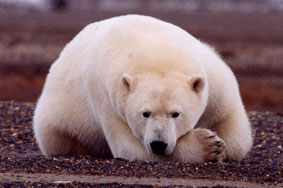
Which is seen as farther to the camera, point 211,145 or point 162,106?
point 211,145

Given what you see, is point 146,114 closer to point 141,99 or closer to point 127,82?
point 141,99

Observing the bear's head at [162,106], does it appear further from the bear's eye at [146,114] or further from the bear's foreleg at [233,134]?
the bear's foreleg at [233,134]

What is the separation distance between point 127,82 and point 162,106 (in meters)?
0.35

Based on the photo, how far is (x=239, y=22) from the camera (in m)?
29.0

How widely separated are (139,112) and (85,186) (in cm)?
83

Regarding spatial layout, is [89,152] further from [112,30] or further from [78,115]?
[112,30]

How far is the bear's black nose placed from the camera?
201 inches

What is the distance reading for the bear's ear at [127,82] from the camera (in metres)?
5.23

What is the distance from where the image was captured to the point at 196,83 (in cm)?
527

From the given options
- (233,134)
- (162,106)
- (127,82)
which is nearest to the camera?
(162,106)

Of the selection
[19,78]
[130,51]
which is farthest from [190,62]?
[19,78]

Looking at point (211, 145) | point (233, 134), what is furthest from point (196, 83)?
point (233, 134)

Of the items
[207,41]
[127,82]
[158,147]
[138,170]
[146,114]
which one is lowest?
[138,170]

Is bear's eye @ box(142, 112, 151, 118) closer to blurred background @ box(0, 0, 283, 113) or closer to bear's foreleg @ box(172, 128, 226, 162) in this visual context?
bear's foreleg @ box(172, 128, 226, 162)
